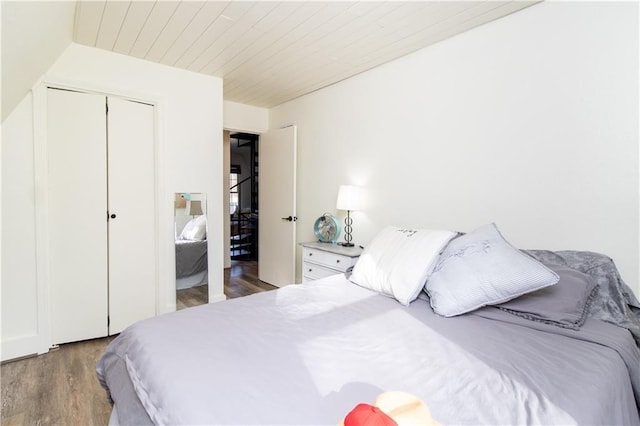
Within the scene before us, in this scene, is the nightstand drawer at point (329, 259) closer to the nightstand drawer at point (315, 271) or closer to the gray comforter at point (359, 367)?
the nightstand drawer at point (315, 271)

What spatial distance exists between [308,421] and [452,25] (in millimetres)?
2529

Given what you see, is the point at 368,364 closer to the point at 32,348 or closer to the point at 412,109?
the point at 412,109

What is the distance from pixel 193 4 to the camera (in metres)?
2.05

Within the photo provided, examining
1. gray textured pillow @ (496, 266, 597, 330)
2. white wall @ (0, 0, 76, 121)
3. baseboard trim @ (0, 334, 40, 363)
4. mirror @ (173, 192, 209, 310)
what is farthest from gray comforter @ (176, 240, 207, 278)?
gray textured pillow @ (496, 266, 597, 330)

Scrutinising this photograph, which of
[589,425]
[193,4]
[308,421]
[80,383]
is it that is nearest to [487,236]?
[589,425]

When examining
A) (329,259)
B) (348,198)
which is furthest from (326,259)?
(348,198)

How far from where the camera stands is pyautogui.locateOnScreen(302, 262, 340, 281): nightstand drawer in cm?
304

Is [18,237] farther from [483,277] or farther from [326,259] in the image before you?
[483,277]

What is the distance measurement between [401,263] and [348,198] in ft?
4.49

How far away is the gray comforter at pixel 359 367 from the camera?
0.89 m

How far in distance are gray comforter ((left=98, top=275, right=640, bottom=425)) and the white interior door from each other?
2.39 metres

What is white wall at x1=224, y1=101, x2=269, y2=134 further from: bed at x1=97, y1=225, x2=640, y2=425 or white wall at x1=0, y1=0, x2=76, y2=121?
bed at x1=97, y1=225, x2=640, y2=425

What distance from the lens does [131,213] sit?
9.59 feet

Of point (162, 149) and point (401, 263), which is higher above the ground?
point (162, 149)
